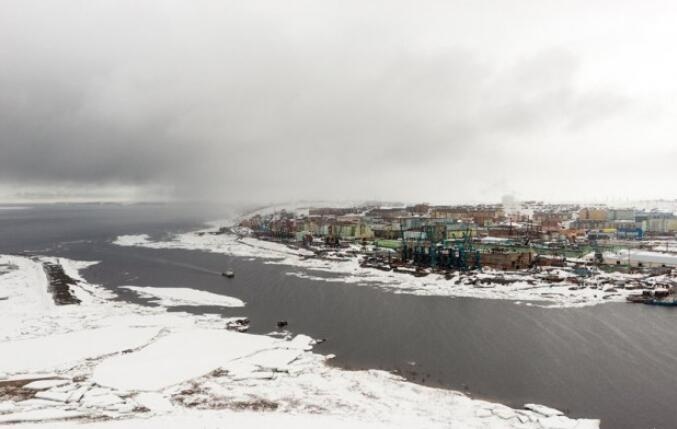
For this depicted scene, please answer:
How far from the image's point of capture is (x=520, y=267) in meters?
43.6

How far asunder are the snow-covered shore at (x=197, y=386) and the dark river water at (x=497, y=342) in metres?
1.87

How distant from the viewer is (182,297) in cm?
3266

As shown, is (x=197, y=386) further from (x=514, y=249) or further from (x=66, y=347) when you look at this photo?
(x=514, y=249)

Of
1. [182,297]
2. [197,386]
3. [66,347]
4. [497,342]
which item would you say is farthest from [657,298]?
[66,347]

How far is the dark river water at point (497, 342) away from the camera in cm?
1620

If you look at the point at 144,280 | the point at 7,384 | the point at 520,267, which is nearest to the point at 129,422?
the point at 7,384

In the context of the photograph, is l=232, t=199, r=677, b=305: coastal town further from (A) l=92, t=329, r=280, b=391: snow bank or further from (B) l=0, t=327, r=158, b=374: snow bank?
(B) l=0, t=327, r=158, b=374: snow bank

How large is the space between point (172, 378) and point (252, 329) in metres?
7.60

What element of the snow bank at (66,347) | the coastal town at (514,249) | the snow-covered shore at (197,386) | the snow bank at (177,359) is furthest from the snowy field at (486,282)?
the snow bank at (66,347)

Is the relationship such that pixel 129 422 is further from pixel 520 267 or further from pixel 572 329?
pixel 520 267

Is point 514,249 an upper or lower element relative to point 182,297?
upper

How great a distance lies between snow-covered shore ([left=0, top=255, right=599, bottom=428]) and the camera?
13773 millimetres

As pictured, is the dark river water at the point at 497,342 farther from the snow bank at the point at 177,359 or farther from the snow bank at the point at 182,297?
the snow bank at the point at 177,359

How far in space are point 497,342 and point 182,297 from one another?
75.4 ft
